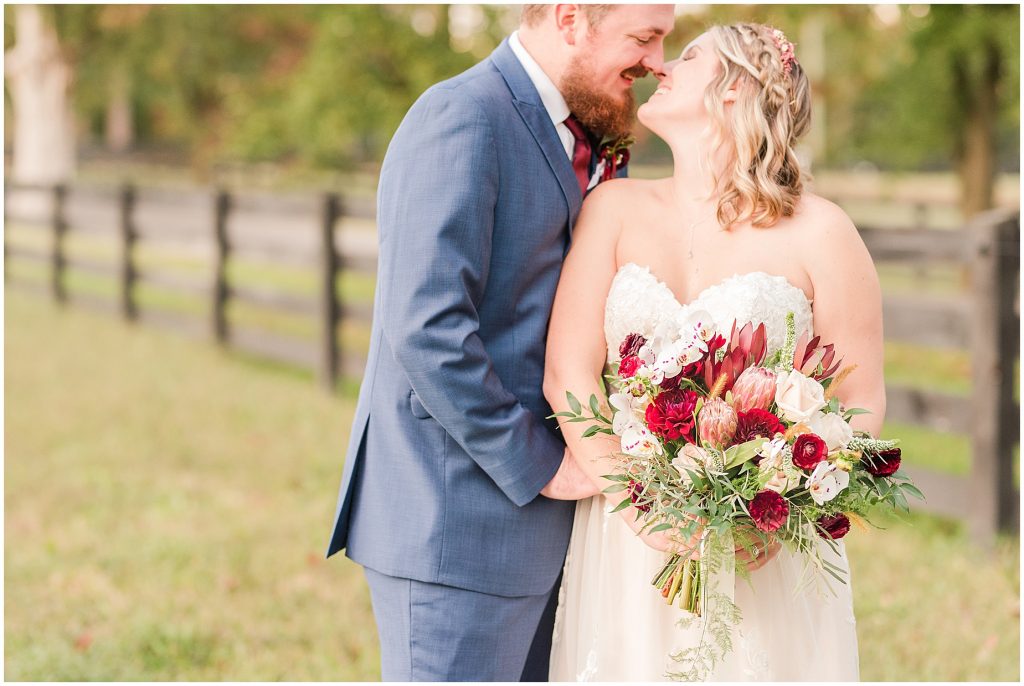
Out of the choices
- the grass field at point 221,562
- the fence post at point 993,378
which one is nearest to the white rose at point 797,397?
the grass field at point 221,562

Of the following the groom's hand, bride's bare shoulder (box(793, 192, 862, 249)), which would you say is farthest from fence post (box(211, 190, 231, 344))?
bride's bare shoulder (box(793, 192, 862, 249))

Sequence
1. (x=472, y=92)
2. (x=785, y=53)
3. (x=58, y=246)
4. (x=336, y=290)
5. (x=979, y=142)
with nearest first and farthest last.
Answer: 1. (x=472, y=92)
2. (x=785, y=53)
3. (x=336, y=290)
4. (x=979, y=142)
5. (x=58, y=246)

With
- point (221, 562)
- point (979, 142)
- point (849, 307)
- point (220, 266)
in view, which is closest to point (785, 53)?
point (849, 307)

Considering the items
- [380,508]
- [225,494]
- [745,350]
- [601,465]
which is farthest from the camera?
[225,494]

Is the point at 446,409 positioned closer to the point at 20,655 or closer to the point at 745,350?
the point at 745,350

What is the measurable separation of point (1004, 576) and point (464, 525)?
344 cm

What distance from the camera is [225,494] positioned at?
21.7 ft

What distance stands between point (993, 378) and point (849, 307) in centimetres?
317

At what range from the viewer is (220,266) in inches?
437

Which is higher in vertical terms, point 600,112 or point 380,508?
point 600,112

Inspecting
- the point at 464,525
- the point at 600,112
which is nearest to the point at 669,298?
the point at 600,112

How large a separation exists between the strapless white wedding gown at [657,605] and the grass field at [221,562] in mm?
1656

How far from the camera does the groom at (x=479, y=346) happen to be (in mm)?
2619

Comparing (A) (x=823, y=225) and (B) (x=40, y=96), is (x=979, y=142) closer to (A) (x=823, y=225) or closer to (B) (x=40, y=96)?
(A) (x=823, y=225)
